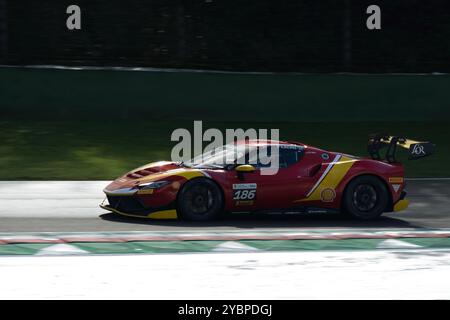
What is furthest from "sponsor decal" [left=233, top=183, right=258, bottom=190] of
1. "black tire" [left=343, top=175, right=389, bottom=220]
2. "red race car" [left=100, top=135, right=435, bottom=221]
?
"black tire" [left=343, top=175, right=389, bottom=220]

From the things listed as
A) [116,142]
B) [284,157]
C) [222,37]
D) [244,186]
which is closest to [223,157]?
[244,186]

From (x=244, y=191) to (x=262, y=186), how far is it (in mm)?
250

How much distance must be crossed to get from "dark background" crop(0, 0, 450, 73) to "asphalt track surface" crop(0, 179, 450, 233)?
410 inches

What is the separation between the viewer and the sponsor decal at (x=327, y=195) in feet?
40.4

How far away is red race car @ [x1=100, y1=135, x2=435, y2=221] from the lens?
38.8 feet

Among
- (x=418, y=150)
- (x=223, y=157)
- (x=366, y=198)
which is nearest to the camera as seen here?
(x=223, y=157)

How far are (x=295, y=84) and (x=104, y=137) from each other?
17.7ft

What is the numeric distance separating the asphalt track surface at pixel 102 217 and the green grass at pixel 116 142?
2019 mm

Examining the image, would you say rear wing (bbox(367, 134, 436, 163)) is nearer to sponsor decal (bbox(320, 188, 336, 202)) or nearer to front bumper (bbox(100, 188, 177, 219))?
sponsor decal (bbox(320, 188, 336, 202))

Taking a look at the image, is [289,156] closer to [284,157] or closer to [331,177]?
[284,157]

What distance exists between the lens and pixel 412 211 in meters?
13.5

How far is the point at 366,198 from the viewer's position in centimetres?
1252

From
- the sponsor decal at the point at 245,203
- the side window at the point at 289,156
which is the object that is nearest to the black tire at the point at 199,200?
the sponsor decal at the point at 245,203
